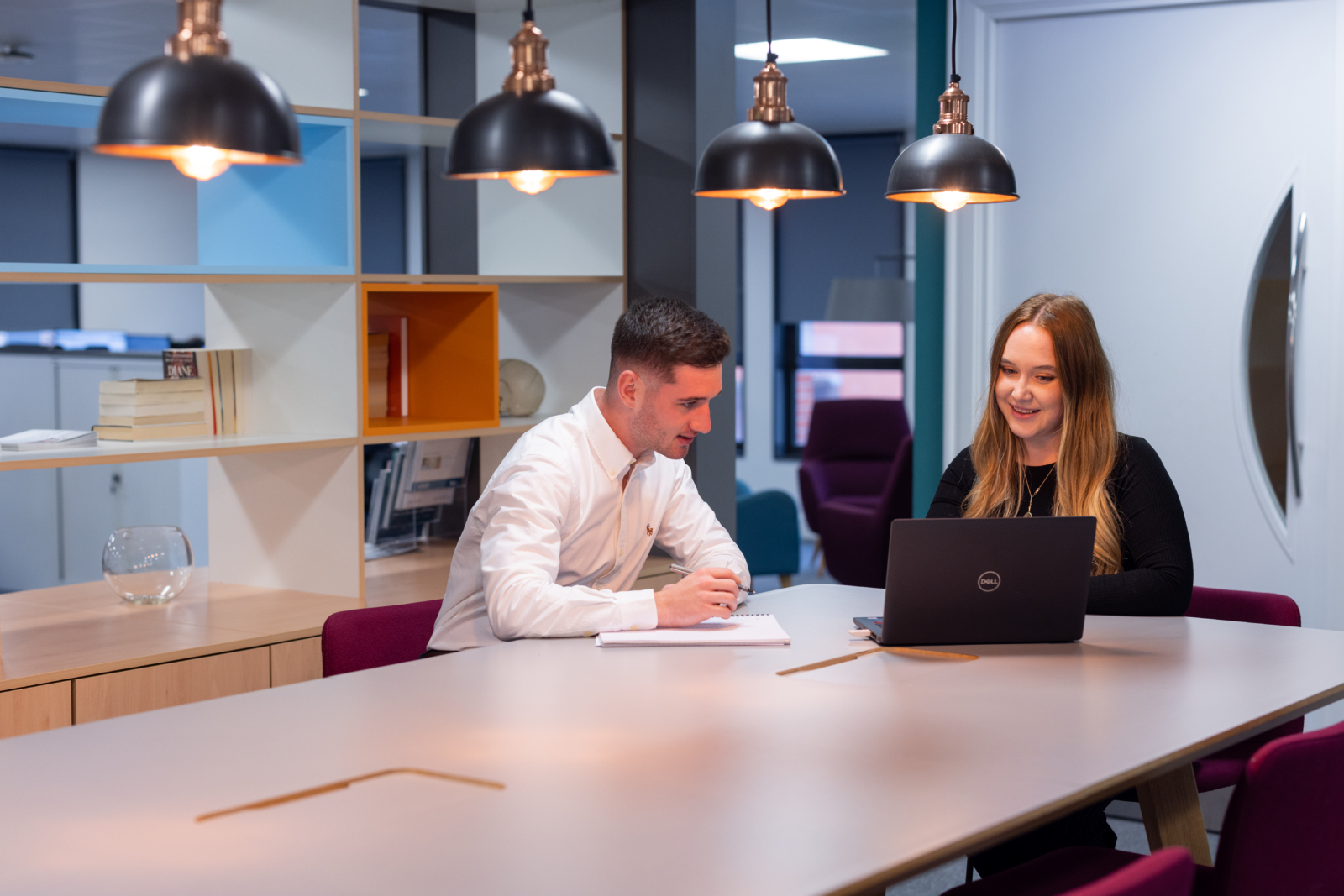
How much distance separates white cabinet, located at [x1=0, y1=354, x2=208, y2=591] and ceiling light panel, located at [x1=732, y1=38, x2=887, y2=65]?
12.1 feet

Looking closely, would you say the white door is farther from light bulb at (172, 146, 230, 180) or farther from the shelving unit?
light bulb at (172, 146, 230, 180)

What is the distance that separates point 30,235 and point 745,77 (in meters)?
5.61

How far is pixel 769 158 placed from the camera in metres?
2.59

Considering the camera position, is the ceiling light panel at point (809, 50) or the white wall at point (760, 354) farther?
the white wall at point (760, 354)

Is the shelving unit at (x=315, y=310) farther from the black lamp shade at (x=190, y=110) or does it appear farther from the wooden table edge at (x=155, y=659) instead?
the black lamp shade at (x=190, y=110)

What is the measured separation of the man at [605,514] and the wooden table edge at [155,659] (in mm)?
704

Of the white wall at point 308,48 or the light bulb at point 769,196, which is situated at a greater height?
the white wall at point 308,48

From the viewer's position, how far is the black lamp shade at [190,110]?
1.70 meters

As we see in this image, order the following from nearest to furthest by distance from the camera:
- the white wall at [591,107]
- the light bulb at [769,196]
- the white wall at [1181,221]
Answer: the light bulb at [769,196] → the white wall at [1181,221] → the white wall at [591,107]

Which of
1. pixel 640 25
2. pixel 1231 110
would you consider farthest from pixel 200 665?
pixel 1231 110

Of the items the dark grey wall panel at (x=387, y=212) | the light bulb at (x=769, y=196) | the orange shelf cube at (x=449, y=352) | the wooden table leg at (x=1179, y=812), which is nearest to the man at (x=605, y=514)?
the light bulb at (x=769, y=196)

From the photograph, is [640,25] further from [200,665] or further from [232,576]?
[200,665]

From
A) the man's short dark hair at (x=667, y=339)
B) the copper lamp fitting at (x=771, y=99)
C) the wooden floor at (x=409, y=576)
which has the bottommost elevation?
the wooden floor at (x=409, y=576)

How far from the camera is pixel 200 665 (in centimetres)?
317
